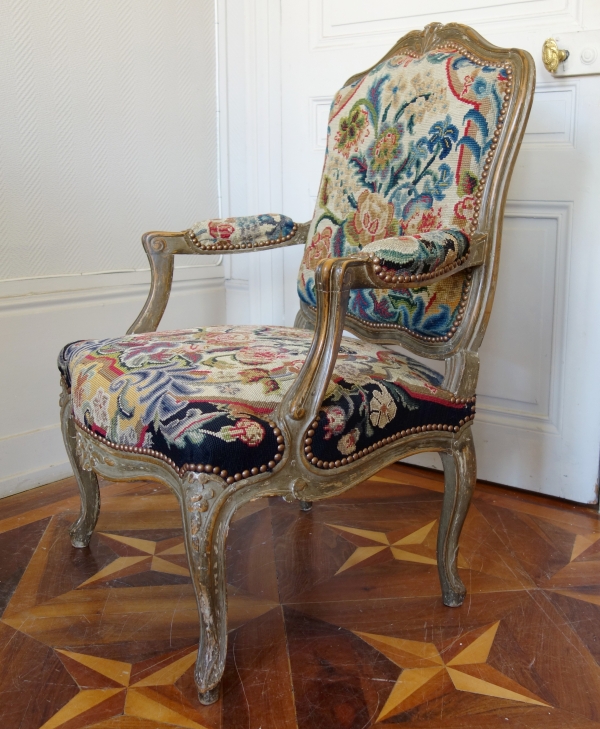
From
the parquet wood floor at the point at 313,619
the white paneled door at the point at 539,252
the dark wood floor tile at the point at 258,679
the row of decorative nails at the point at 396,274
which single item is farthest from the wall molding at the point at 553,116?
the dark wood floor tile at the point at 258,679

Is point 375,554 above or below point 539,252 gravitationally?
below

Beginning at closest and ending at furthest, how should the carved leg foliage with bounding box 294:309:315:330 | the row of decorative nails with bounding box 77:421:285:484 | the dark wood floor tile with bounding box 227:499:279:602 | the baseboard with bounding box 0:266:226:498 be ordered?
1. the row of decorative nails with bounding box 77:421:285:484
2. the dark wood floor tile with bounding box 227:499:279:602
3. the carved leg foliage with bounding box 294:309:315:330
4. the baseboard with bounding box 0:266:226:498

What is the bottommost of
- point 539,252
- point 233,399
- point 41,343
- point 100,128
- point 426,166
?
point 41,343

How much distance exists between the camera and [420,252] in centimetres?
111

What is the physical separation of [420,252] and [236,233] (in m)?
0.53

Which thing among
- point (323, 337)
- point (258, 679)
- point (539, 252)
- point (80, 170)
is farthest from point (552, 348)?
point (80, 170)

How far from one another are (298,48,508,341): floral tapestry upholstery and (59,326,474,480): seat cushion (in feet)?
0.43

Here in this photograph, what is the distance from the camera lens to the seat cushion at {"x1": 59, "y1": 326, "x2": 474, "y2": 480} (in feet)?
3.33

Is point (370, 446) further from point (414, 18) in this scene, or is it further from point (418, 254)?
point (414, 18)

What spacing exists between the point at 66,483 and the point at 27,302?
0.48 meters

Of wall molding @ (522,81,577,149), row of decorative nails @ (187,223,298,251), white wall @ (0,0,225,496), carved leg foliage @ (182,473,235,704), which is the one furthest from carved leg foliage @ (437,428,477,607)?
white wall @ (0,0,225,496)

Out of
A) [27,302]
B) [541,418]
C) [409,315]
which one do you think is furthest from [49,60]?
[541,418]

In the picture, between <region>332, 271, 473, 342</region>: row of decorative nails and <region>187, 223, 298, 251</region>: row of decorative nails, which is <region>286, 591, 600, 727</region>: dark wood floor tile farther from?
<region>187, 223, 298, 251</region>: row of decorative nails

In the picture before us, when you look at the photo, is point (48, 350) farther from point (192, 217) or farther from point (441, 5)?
point (441, 5)
